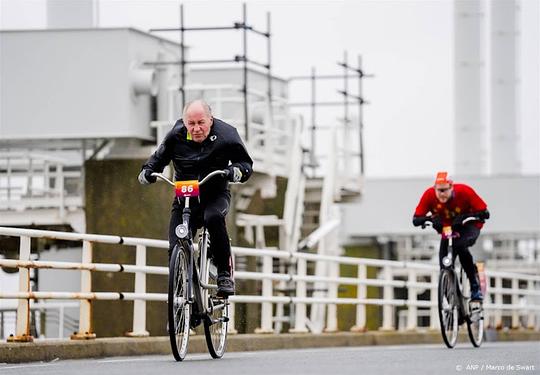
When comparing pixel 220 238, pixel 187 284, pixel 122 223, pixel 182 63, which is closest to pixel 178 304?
pixel 187 284

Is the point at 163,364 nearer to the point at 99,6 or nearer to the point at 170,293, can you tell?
the point at 170,293

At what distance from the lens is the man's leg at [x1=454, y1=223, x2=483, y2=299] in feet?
51.4

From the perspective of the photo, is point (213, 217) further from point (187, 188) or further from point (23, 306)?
point (23, 306)

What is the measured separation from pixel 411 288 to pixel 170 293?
1026 centimetres

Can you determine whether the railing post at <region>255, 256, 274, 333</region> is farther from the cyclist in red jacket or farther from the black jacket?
the black jacket

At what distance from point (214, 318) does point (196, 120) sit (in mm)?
1656

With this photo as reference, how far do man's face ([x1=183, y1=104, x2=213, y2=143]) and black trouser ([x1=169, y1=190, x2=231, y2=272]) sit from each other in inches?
18.9

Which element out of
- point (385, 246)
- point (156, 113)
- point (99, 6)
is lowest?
point (385, 246)

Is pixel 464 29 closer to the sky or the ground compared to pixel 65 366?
closer to the sky

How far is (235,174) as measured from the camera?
11.0 m

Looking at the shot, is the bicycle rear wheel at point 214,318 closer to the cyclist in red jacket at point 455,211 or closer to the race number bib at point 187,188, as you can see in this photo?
the race number bib at point 187,188

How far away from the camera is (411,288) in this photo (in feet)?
67.3

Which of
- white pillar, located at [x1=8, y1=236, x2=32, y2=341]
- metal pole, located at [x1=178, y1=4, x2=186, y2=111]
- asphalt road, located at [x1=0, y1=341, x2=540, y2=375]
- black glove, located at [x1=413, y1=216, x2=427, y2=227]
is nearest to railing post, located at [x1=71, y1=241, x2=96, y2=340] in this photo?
asphalt road, located at [x1=0, y1=341, x2=540, y2=375]

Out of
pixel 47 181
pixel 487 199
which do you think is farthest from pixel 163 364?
pixel 487 199
